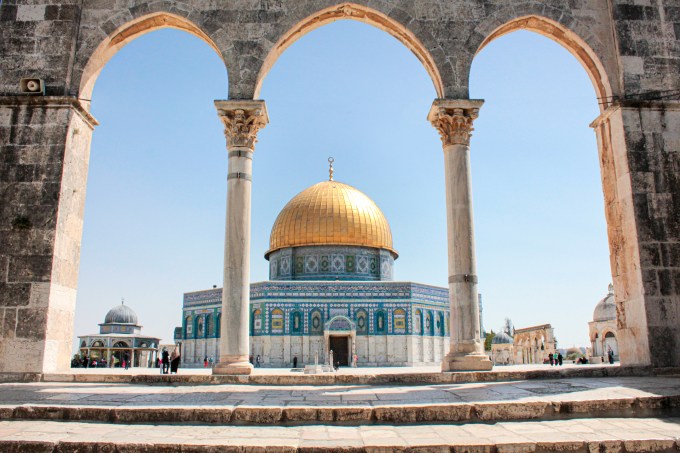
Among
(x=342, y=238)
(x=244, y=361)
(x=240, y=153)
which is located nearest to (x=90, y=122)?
(x=240, y=153)

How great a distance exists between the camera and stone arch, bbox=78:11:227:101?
9375 mm

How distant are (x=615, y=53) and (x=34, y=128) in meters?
9.81

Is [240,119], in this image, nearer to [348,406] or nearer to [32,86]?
[32,86]

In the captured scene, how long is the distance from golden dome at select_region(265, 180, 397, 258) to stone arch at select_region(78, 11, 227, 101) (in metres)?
22.4

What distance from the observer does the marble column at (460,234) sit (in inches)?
339

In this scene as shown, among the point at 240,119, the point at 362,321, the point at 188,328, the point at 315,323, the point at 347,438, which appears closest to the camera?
the point at 347,438

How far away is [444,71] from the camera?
933 cm

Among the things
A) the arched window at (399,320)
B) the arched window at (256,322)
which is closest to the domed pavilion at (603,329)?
the arched window at (399,320)

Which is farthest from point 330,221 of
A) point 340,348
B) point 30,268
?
point 30,268

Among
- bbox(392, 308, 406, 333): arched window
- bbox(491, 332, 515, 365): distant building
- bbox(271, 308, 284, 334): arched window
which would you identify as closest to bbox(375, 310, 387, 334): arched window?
bbox(392, 308, 406, 333): arched window

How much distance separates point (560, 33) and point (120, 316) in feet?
143

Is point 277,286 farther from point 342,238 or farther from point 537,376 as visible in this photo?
point 537,376

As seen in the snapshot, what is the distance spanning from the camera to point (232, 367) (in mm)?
8430

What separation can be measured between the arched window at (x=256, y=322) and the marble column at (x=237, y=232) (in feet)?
64.7
